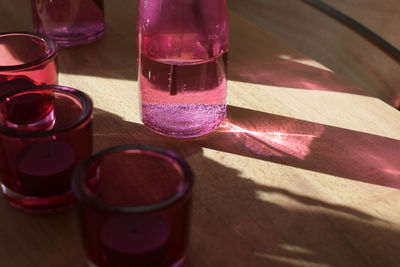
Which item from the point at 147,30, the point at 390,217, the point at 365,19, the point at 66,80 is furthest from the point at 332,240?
the point at 365,19

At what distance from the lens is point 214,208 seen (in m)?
0.52

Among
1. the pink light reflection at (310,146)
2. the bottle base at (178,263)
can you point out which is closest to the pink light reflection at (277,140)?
the pink light reflection at (310,146)

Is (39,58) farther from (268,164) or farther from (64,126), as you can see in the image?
(268,164)

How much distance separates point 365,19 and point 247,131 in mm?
612

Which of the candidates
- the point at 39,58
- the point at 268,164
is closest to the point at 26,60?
the point at 39,58

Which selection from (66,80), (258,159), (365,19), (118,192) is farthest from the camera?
(365,19)

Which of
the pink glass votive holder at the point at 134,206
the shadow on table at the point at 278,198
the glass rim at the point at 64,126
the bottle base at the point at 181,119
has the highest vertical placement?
the glass rim at the point at 64,126

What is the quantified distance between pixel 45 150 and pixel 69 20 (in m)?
0.37

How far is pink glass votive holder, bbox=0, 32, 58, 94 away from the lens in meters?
0.56

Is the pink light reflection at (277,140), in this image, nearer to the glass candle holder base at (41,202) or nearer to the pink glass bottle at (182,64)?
the pink glass bottle at (182,64)

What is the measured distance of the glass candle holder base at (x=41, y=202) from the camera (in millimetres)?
491

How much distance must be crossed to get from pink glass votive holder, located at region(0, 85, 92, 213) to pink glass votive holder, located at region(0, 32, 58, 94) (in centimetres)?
5

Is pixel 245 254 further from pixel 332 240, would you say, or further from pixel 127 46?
pixel 127 46

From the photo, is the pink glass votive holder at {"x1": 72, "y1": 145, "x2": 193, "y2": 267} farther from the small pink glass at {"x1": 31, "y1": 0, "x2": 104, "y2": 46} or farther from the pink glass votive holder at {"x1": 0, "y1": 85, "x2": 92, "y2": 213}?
the small pink glass at {"x1": 31, "y1": 0, "x2": 104, "y2": 46}
